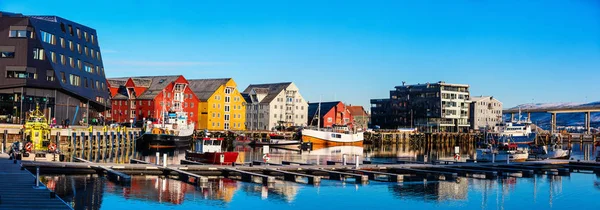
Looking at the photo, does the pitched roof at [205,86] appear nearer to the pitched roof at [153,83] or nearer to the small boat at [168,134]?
the pitched roof at [153,83]

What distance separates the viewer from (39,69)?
80188 mm

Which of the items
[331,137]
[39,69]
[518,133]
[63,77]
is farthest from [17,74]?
[518,133]

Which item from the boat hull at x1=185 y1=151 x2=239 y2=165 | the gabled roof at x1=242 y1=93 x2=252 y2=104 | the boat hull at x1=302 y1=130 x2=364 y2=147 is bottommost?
the boat hull at x1=185 y1=151 x2=239 y2=165

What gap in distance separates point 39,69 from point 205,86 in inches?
2216

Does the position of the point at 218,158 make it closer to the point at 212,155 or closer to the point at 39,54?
the point at 212,155

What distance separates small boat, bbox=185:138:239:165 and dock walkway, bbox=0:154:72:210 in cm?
1930

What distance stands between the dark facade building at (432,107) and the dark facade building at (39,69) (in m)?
90.2

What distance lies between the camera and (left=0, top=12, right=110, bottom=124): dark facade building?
79.3 meters

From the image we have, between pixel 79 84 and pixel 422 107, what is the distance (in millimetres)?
94584

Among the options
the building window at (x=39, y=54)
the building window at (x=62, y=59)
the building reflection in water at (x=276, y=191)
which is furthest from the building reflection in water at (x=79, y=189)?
the building window at (x=62, y=59)

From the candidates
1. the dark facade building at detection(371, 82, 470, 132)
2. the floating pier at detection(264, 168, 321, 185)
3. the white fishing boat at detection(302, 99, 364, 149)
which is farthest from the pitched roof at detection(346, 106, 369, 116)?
the floating pier at detection(264, 168, 321, 185)

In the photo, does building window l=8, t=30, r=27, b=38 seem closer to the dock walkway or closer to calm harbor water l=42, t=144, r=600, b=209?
calm harbor water l=42, t=144, r=600, b=209

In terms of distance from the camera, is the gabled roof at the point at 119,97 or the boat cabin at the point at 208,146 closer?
the boat cabin at the point at 208,146

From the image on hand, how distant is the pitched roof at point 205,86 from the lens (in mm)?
131750
